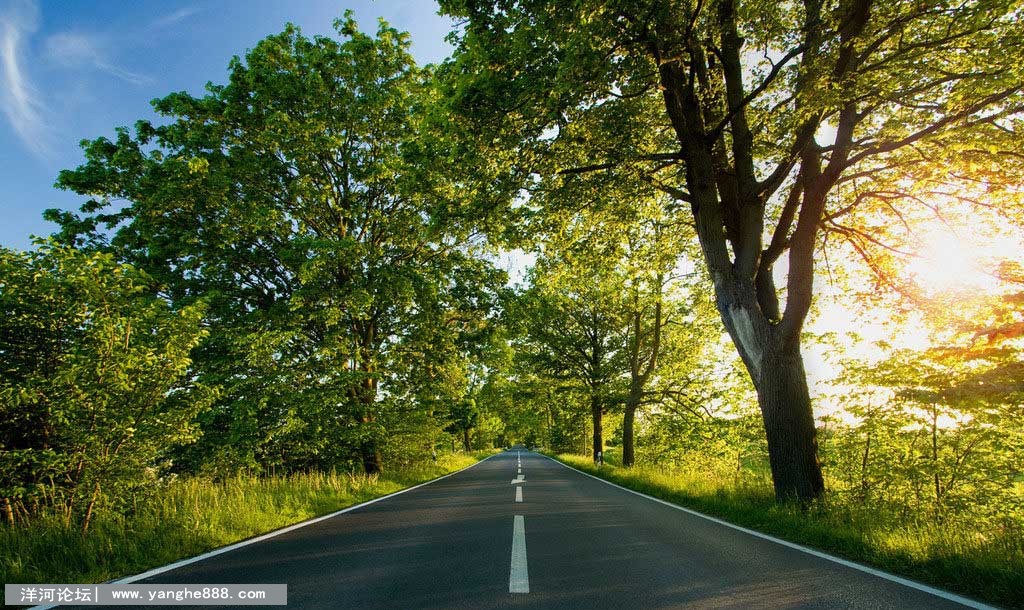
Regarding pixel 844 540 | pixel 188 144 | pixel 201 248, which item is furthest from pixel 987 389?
pixel 188 144

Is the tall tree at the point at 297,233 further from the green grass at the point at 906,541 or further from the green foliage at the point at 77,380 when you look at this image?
the green grass at the point at 906,541

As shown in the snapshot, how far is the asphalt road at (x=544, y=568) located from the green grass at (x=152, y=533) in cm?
65

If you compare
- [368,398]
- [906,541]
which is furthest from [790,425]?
[368,398]


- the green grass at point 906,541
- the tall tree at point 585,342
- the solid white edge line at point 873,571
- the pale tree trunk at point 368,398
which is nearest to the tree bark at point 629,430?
the tall tree at point 585,342

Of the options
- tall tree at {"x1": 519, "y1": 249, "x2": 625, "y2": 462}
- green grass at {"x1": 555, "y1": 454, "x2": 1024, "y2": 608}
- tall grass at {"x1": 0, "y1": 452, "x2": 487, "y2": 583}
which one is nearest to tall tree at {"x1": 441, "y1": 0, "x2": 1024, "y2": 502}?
green grass at {"x1": 555, "y1": 454, "x2": 1024, "y2": 608}

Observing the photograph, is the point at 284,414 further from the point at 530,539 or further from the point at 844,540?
the point at 844,540

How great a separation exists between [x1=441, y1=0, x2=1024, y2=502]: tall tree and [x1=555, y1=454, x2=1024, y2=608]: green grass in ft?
2.99

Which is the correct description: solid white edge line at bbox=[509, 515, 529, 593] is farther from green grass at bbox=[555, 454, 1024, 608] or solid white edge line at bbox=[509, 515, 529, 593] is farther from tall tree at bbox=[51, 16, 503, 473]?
tall tree at bbox=[51, 16, 503, 473]

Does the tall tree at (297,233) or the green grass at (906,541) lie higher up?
the tall tree at (297,233)

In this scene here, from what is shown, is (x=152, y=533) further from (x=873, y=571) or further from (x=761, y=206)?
(x=761, y=206)

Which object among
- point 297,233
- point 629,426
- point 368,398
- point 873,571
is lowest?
point 629,426

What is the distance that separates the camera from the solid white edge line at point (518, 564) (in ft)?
12.0

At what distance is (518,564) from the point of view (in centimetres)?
434

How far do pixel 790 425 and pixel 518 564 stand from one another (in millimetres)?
5494
